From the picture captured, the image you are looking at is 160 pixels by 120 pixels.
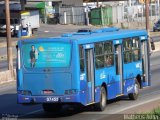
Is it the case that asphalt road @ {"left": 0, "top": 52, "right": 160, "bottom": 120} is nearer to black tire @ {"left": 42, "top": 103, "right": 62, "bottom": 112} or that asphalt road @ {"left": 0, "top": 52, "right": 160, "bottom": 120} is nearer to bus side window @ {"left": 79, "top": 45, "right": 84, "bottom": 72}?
black tire @ {"left": 42, "top": 103, "right": 62, "bottom": 112}

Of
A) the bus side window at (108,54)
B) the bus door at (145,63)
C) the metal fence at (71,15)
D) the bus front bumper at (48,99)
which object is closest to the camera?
the bus front bumper at (48,99)

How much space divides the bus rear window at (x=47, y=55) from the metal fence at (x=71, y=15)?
253 feet

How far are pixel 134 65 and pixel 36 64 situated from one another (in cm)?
498

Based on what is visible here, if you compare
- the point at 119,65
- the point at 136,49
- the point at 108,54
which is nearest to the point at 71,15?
the point at 136,49

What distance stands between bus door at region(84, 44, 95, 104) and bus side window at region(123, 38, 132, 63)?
2.68 metres

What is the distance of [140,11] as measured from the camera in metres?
104

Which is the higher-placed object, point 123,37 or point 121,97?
point 123,37

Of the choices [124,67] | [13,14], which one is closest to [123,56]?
[124,67]

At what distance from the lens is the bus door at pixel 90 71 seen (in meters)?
20.0

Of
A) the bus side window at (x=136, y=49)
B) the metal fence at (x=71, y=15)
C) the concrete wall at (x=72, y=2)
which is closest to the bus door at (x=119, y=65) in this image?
the bus side window at (x=136, y=49)

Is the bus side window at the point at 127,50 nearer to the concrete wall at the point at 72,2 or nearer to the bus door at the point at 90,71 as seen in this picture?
the bus door at the point at 90,71

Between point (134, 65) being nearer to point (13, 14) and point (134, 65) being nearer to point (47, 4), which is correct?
point (13, 14)

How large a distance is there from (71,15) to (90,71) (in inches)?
3088

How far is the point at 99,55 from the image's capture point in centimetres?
2100
